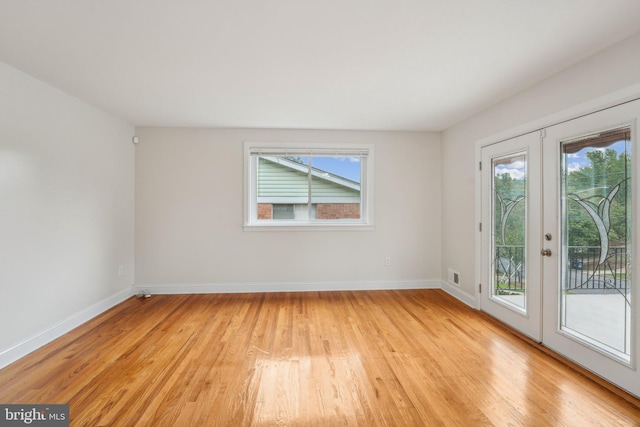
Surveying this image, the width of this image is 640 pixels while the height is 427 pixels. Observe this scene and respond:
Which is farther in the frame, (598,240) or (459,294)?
(459,294)

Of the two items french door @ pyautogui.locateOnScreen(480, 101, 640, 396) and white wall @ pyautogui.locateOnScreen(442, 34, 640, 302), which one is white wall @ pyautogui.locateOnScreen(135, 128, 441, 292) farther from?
french door @ pyautogui.locateOnScreen(480, 101, 640, 396)

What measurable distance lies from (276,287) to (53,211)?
2632 millimetres

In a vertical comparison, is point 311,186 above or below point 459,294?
above

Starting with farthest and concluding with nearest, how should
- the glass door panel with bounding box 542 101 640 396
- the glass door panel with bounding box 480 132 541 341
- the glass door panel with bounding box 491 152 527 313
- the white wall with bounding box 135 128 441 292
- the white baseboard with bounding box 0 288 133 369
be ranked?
the white wall with bounding box 135 128 441 292 → the glass door panel with bounding box 491 152 527 313 → the glass door panel with bounding box 480 132 541 341 → the white baseboard with bounding box 0 288 133 369 → the glass door panel with bounding box 542 101 640 396

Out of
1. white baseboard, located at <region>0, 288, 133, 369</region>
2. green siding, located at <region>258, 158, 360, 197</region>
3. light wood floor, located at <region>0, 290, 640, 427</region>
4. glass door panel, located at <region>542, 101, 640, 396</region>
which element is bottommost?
light wood floor, located at <region>0, 290, 640, 427</region>

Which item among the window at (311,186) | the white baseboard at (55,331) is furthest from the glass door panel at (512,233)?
the white baseboard at (55,331)

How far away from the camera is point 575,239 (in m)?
2.25

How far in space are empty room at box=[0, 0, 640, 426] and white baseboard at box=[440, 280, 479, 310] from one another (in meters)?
0.03

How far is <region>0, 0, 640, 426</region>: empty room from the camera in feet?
5.72

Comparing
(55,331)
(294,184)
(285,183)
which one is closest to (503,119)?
(294,184)

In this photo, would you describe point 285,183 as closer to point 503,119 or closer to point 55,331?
point 503,119

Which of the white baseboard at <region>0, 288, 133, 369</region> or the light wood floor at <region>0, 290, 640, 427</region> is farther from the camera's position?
the white baseboard at <region>0, 288, 133, 369</region>

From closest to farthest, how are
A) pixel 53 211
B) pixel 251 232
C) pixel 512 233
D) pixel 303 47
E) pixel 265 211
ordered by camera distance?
pixel 303 47
pixel 53 211
pixel 512 233
pixel 251 232
pixel 265 211

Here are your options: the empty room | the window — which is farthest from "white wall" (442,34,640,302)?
the window
